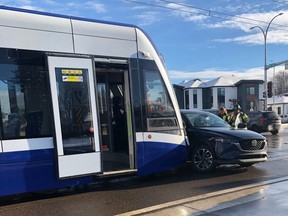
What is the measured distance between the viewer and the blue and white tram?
19.4ft

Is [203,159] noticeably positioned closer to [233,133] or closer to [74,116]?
[233,133]

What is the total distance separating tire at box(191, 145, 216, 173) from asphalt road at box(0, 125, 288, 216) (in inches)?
7.1

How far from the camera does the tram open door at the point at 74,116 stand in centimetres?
Result: 625

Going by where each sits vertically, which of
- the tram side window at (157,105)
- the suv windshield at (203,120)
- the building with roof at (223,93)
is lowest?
the building with roof at (223,93)

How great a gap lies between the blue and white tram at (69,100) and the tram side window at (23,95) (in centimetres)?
2

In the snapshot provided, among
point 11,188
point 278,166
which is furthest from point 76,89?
point 278,166

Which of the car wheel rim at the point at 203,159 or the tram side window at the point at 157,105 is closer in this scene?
the tram side window at the point at 157,105

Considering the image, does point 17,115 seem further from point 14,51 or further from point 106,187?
point 106,187

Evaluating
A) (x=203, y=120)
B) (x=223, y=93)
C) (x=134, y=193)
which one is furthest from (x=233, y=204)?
(x=223, y=93)

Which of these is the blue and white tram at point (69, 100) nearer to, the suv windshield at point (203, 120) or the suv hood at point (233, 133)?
the suv hood at point (233, 133)

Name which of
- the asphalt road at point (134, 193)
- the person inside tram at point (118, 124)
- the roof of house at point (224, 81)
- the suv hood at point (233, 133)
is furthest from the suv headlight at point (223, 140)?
the roof of house at point (224, 81)

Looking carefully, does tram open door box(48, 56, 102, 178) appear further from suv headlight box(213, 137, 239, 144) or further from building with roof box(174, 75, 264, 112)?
building with roof box(174, 75, 264, 112)

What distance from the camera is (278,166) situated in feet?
31.5

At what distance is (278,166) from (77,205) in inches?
225
